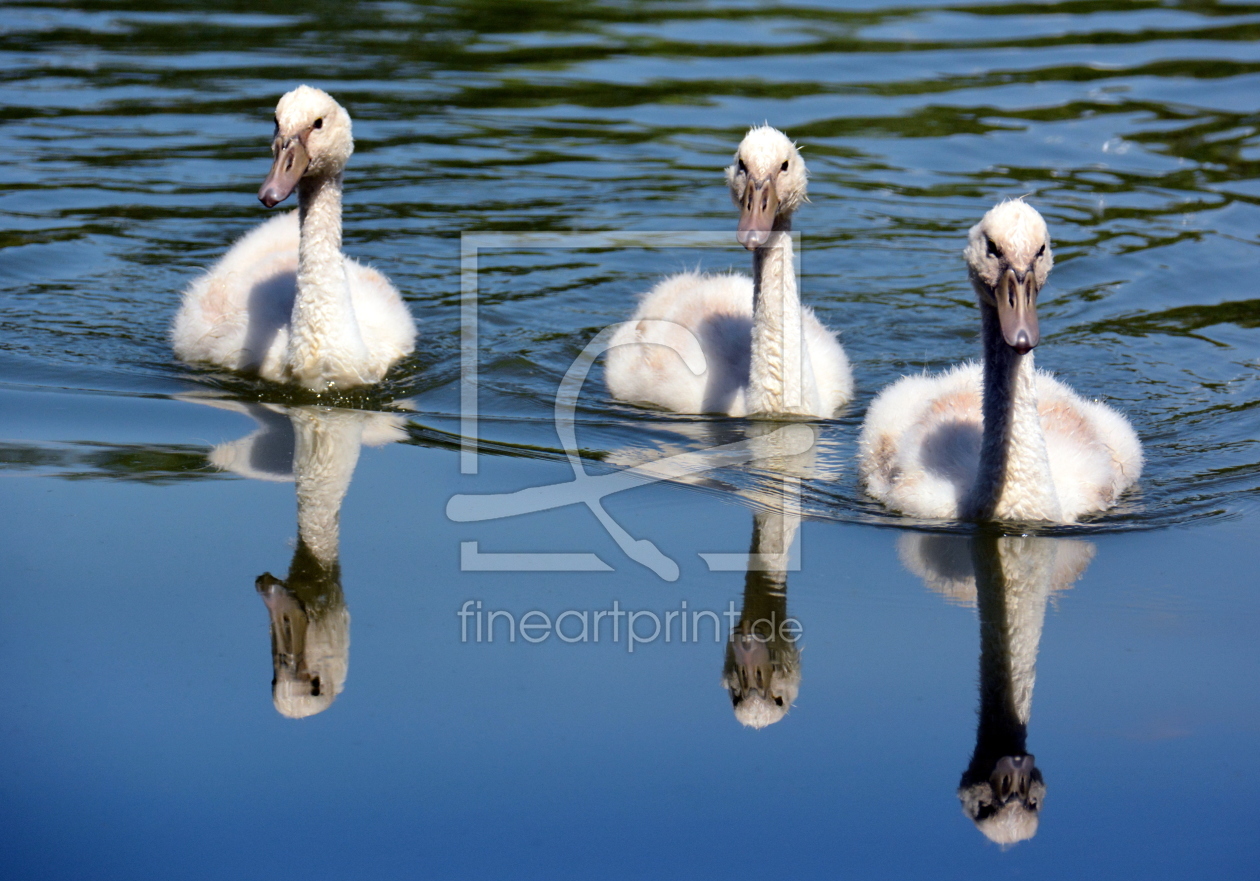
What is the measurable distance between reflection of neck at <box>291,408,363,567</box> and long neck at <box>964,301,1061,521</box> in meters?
2.57

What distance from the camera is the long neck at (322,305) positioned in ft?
→ 25.5

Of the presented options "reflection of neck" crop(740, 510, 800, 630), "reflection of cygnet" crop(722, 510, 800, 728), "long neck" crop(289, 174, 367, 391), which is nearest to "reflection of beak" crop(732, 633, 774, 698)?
"reflection of cygnet" crop(722, 510, 800, 728)

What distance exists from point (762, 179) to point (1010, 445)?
1758 millimetres

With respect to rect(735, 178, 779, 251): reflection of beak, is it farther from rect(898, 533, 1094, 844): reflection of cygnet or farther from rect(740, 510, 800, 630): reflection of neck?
rect(898, 533, 1094, 844): reflection of cygnet

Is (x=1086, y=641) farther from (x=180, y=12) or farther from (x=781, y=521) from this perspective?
(x=180, y=12)

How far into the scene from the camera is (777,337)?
24.3 ft

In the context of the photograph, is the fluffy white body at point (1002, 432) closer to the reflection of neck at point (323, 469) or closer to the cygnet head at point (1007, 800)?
the cygnet head at point (1007, 800)

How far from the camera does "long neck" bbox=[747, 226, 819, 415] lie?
292 inches

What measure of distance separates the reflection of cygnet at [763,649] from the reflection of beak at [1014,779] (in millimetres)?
708

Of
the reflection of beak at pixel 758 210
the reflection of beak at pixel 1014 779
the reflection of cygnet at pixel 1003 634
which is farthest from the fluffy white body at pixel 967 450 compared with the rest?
the reflection of beak at pixel 1014 779

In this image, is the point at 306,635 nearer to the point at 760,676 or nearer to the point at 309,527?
the point at 309,527

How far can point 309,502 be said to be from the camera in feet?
21.2

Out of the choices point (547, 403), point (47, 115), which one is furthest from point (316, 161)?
point (47, 115)

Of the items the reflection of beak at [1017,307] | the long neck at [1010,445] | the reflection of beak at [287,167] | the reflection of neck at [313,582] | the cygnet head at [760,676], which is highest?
the reflection of beak at [287,167]
